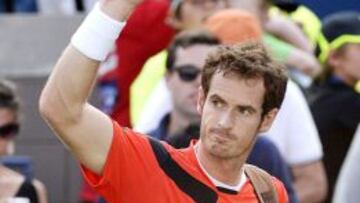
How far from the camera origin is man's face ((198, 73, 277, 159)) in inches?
211

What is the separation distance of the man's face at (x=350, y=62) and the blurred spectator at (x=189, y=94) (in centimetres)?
121

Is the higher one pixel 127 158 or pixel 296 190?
pixel 127 158

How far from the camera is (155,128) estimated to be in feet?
26.3

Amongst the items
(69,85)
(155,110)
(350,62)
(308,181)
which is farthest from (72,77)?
(350,62)

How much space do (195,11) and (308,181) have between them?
1.61m

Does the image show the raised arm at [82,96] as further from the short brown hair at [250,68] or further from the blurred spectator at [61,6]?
the blurred spectator at [61,6]

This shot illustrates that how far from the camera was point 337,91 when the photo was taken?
29.4ft

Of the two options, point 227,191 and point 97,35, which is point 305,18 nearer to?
point 227,191

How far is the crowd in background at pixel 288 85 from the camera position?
309 inches

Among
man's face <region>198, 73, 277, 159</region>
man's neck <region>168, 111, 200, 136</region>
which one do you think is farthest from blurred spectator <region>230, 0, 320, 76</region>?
man's face <region>198, 73, 277, 159</region>

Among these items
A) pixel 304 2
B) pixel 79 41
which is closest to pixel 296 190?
pixel 304 2

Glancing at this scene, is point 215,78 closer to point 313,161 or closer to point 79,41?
point 79,41

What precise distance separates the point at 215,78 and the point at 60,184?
5022 mm

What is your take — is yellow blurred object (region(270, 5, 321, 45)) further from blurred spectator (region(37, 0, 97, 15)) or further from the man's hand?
the man's hand
